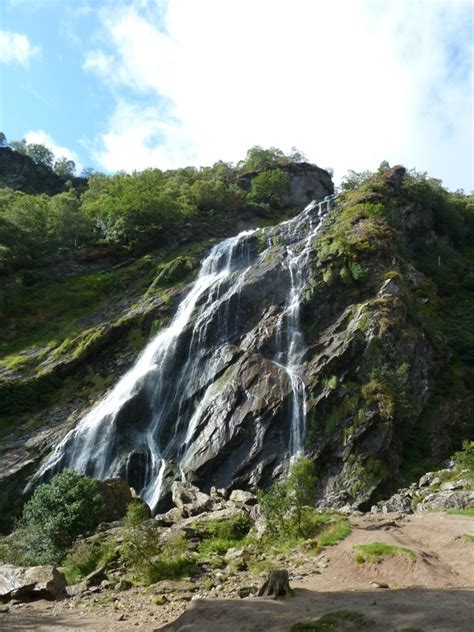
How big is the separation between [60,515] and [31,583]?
16.7 feet

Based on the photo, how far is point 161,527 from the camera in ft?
58.2

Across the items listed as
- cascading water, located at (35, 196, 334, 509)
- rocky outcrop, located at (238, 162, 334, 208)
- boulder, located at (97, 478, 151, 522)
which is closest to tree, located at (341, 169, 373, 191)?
rocky outcrop, located at (238, 162, 334, 208)

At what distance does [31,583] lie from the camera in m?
12.2

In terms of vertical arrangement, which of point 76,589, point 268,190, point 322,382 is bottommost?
point 76,589

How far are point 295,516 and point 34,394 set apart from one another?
71.0 ft

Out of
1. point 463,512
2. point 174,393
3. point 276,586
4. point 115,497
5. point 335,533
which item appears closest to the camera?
point 276,586

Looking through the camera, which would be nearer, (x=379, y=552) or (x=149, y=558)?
(x=379, y=552)

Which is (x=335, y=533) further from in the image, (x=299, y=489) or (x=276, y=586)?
(x=276, y=586)

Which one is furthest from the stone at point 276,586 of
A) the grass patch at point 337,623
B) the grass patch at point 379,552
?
the grass patch at point 379,552

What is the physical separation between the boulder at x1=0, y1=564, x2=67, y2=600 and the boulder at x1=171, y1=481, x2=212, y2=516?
22.5ft

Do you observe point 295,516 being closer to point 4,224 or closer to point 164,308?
point 164,308

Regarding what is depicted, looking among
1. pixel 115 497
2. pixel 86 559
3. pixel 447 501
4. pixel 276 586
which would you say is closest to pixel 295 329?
pixel 447 501

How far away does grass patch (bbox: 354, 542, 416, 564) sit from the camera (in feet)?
39.1

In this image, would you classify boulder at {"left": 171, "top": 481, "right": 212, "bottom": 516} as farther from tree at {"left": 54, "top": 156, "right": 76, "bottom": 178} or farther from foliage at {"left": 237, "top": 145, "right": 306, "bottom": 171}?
tree at {"left": 54, "top": 156, "right": 76, "bottom": 178}
